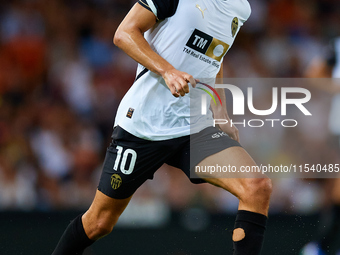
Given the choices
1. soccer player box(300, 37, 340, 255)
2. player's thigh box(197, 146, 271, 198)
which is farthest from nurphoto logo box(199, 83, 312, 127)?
player's thigh box(197, 146, 271, 198)

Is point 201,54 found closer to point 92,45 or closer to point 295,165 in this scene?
point 295,165

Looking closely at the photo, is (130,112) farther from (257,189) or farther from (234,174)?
(257,189)

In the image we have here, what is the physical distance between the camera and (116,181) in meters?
3.04

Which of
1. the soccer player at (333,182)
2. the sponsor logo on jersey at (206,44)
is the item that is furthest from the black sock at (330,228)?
the sponsor logo on jersey at (206,44)

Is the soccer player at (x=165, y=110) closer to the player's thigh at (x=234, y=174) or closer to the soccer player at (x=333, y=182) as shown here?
the player's thigh at (x=234, y=174)

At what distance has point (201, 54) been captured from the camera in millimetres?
2990

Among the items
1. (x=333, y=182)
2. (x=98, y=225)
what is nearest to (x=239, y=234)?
(x=98, y=225)

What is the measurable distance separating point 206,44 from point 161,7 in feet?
1.19

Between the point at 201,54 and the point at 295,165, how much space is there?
3911 millimetres

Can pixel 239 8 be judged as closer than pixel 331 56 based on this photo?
Yes

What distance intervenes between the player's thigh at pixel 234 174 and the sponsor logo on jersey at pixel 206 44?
0.60 meters

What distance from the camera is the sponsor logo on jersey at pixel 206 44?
2.93 metres

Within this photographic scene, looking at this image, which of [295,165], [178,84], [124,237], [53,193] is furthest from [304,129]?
[178,84]

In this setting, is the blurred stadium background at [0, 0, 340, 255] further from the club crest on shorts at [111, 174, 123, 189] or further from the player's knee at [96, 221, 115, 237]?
the club crest on shorts at [111, 174, 123, 189]
